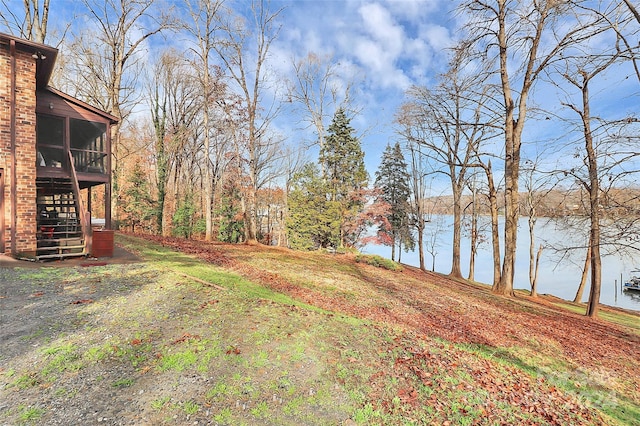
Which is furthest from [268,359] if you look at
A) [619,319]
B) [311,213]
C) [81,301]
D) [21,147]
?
[619,319]

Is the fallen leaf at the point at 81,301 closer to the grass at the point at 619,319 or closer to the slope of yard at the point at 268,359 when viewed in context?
the slope of yard at the point at 268,359

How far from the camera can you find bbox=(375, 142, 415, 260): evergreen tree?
25.8 meters

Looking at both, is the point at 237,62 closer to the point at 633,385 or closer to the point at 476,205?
the point at 476,205

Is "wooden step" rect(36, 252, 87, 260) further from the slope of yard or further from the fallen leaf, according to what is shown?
the fallen leaf

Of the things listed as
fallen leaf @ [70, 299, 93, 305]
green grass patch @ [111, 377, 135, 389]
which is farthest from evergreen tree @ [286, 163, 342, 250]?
green grass patch @ [111, 377, 135, 389]

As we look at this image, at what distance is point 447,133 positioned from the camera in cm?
1791

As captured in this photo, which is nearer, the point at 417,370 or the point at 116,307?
the point at 417,370

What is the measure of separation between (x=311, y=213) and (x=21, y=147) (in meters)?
14.0

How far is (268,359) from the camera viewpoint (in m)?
3.98

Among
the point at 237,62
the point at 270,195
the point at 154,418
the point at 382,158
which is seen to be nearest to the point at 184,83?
the point at 237,62

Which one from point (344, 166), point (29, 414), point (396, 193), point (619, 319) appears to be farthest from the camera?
point (396, 193)

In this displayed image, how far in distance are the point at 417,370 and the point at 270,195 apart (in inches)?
1117

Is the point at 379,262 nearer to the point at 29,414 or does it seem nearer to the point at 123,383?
the point at 123,383

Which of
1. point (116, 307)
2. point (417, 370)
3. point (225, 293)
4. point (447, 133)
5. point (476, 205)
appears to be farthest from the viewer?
point (476, 205)
